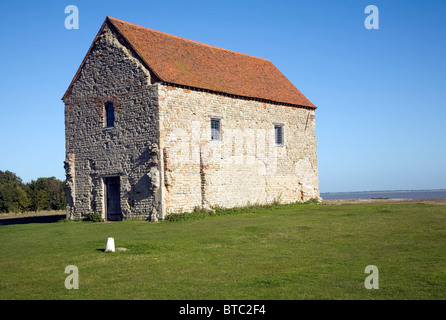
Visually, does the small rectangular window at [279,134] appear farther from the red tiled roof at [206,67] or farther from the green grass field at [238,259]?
the green grass field at [238,259]

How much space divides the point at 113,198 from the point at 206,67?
955cm

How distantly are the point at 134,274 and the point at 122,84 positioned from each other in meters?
16.6

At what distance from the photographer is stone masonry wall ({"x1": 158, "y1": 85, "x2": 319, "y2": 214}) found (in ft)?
80.4

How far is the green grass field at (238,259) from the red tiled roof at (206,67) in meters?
8.81

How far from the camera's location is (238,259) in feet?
41.5

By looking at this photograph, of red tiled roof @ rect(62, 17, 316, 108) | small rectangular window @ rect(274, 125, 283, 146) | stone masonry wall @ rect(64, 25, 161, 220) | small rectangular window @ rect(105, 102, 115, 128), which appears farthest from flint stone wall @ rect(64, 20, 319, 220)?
small rectangular window @ rect(274, 125, 283, 146)

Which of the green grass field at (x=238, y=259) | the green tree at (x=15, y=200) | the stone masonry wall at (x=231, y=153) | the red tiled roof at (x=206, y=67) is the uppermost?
the red tiled roof at (x=206, y=67)

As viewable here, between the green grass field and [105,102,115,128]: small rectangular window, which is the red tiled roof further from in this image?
the green grass field

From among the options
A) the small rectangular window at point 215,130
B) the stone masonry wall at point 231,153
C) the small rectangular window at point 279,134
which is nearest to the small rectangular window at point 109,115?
the stone masonry wall at point 231,153

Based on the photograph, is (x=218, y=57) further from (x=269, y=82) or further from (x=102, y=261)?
(x=102, y=261)

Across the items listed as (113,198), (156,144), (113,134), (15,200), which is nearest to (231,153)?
(156,144)

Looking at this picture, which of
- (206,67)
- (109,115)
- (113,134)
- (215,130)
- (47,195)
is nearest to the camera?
(113,134)

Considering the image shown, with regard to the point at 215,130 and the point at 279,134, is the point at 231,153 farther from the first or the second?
the point at 279,134

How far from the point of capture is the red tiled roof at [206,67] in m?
25.6
